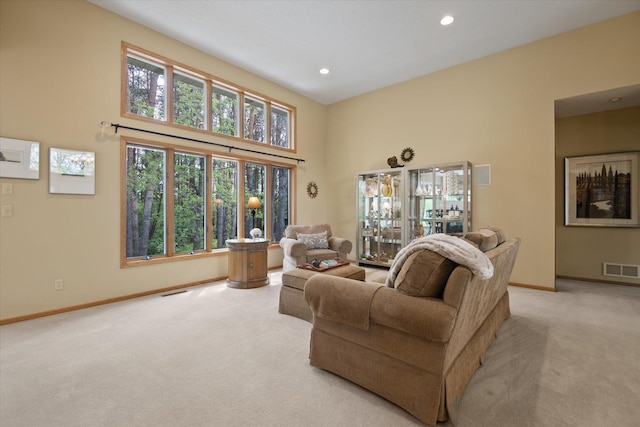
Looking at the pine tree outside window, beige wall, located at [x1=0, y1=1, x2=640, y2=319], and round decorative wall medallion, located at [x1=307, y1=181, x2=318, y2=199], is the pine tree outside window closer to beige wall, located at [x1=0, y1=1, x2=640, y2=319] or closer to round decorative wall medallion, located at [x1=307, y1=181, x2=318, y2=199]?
beige wall, located at [x1=0, y1=1, x2=640, y2=319]

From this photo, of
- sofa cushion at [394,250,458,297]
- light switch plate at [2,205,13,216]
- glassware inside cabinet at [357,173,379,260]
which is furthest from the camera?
glassware inside cabinet at [357,173,379,260]

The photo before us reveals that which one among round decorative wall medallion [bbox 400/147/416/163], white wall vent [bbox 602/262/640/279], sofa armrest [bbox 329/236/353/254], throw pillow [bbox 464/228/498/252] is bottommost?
white wall vent [bbox 602/262/640/279]

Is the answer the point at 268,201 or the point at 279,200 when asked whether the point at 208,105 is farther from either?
the point at 279,200

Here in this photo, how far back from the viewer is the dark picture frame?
14.7ft

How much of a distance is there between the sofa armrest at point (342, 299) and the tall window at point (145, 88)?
3.81 m

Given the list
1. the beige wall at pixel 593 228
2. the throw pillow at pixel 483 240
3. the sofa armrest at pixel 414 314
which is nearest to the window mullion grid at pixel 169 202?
the sofa armrest at pixel 414 314

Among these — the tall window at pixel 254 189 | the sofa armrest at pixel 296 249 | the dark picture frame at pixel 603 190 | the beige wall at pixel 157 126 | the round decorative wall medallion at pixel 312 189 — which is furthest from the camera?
the round decorative wall medallion at pixel 312 189

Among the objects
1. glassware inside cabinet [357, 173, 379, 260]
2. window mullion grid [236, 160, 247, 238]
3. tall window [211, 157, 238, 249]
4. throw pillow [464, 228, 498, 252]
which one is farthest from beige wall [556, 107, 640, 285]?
tall window [211, 157, 238, 249]

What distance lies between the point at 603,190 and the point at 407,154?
323 centimetres

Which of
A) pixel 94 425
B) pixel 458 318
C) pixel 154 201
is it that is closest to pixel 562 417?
pixel 458 318

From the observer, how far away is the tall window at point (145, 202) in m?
4.01

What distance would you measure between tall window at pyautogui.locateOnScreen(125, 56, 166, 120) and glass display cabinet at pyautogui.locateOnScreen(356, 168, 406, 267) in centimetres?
384

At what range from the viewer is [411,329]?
61.6 inches

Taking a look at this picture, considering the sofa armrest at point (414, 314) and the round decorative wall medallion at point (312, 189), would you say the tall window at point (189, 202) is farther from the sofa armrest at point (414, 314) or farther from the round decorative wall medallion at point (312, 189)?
the sofa armrest at point (414, 314)
